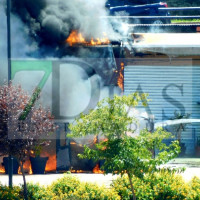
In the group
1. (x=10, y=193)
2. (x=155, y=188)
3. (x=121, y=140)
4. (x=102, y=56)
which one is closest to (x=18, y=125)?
(x=10, y=193)

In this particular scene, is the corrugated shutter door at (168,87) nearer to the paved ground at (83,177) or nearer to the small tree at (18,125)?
the paved ground at (83,177)

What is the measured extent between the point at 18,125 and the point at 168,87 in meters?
12.0

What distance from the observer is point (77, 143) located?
1507 centimetres

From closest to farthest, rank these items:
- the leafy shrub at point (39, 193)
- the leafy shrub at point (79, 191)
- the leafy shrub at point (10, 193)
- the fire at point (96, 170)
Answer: the leafy shrub at point (10, 193) < the leafy shrub at point (79, 191) < the leafy shrub at point (39, 193) < the fire at point (96, 170)

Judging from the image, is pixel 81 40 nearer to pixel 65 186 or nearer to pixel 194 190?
pixel 65 186

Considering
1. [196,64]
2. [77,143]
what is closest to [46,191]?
[77,143]

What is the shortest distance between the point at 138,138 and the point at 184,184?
4.87ft

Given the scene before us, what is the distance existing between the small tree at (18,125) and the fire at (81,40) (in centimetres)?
1080

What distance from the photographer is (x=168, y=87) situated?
21328 millimetres

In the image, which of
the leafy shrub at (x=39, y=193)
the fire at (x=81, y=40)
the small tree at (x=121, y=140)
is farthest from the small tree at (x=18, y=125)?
the fire at (x=81, y=40)

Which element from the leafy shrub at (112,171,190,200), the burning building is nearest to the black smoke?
the burning building

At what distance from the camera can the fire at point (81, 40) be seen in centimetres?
2109

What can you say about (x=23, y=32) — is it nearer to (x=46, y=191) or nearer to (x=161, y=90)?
(x=161, y=90)

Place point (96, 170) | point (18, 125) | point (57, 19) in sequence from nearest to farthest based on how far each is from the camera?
point (18, 125) → point (96, 170) → point (57, 19)
